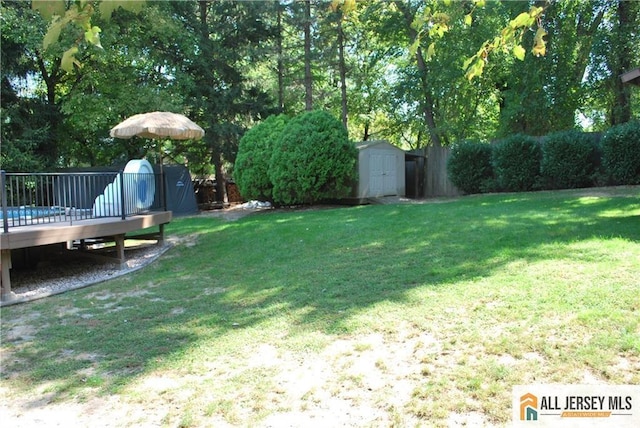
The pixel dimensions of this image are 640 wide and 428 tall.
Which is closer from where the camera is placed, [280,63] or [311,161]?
[311,161]

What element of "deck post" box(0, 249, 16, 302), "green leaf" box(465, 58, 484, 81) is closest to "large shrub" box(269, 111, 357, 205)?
"deck post" box(0, 249, 16, 302)

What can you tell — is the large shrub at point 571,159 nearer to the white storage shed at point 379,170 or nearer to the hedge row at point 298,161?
the white storage shed at point 379,170

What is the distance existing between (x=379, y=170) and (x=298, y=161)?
3.30 metres

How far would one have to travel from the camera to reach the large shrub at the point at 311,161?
13711 mm

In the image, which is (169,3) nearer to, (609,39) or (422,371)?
(609,39)

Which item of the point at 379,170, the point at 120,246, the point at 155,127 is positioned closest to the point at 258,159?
the point at 379,170

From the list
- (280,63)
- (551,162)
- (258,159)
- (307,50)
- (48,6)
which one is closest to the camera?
(48,6)

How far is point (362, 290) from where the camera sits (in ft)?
16.3

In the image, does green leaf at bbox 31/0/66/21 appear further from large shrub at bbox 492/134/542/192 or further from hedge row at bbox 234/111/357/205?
large shrub at bbox 492/134/542/192

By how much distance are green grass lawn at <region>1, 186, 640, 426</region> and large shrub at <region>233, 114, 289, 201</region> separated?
25.4 ft

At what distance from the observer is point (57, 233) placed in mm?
6184

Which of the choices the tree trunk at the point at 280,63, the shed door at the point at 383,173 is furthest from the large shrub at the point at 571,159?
the tree trunk at the point at 280,63

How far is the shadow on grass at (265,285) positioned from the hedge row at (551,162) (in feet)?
10.9

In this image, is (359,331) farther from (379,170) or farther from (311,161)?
(379,170)
